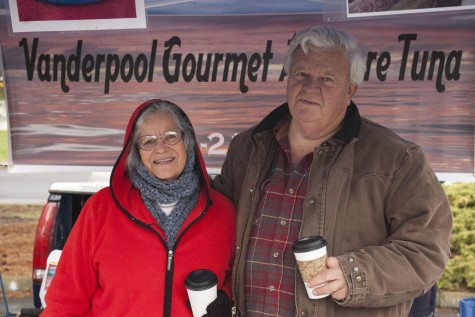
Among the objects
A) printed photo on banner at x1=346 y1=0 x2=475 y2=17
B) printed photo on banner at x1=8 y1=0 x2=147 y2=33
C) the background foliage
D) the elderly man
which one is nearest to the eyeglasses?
the elderly man

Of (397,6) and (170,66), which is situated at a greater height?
(397,6)

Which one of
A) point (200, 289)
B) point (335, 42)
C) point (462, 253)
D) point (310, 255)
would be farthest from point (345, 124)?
point (462, 253)

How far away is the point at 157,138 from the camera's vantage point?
8.19ft

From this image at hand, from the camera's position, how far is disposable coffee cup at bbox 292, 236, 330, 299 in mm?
2055

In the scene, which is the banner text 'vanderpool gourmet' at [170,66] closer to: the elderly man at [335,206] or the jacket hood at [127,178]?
the elderly man at [335,206]

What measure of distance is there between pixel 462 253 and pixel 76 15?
4955 mm

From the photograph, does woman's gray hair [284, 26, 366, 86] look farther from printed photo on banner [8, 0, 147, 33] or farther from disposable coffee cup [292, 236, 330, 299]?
printed photo on banner [8, 0, 147, 33]

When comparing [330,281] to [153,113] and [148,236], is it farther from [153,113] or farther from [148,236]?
[153,113]

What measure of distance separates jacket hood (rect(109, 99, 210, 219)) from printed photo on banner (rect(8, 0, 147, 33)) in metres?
0.86

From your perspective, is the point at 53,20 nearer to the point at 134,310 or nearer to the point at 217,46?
the point at 217,46

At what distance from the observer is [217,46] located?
3256mm

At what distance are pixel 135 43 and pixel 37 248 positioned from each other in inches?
63.2

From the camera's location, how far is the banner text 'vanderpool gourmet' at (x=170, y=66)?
3164mm

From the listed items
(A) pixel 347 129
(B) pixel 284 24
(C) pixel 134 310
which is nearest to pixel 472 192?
(B) pixel 284 24
